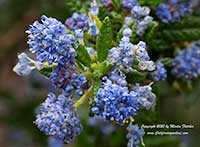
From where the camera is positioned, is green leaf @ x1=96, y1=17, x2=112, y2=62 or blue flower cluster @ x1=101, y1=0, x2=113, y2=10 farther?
blue flower cluster @ x1=101, y1=0, x2=113, y2=10

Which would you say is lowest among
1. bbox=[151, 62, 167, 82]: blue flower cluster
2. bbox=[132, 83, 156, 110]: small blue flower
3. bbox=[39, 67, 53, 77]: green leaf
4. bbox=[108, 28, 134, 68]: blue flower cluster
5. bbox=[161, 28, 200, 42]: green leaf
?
bbox=[132, 83, 156, 110]: small blue flower

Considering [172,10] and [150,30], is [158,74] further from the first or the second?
[172,10]

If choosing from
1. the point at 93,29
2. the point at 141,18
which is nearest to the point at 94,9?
the point at 93,29

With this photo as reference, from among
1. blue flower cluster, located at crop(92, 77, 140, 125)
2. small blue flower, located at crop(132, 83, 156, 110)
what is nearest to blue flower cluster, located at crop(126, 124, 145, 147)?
small blue flower, located at crop(132, 83, 156, 110)

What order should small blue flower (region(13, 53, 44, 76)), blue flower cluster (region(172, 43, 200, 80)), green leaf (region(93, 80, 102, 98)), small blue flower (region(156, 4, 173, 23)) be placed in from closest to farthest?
1. green leaf (region(93, 80, 102, 98))
2. small blue flower (region(13, 53, 44, 76))
3. small blue flower (region(156, 4, 173, 23))
4. blue flower cluster (region(172, 43, 200, 80))

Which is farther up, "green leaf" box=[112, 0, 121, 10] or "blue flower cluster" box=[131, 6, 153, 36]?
"green leaf" box=[112, 0, 121, 10]

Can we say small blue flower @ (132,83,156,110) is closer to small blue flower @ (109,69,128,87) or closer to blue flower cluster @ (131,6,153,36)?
small blue flower @ (109,69,128,87)

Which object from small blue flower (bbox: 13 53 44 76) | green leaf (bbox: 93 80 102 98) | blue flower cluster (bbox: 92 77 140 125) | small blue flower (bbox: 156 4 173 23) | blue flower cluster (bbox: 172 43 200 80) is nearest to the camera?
blue flower cluster (bbox: 92 77 140 125)

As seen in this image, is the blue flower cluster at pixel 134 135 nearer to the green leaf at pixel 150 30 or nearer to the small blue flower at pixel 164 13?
the green leaf at pixel 150 30
